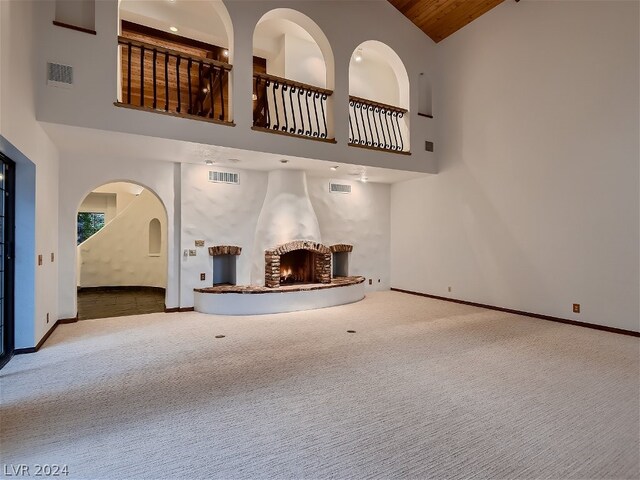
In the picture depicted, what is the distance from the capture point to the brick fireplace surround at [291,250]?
6.39 m

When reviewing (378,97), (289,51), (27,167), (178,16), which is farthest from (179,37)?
(27,167)

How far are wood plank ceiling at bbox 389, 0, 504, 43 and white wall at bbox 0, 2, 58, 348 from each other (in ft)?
20.5

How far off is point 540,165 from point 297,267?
15.7ft

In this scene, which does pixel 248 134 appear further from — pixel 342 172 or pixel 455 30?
pixel 455 30

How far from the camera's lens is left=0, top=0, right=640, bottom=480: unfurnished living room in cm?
232

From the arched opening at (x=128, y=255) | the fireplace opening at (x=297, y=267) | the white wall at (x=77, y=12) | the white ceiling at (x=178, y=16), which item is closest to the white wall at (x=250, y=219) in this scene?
the fireplace opening at (x=297, y=267)

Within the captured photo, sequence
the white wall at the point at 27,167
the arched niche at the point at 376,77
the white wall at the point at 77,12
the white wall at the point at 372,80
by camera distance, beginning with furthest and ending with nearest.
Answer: the white wall at the point at 372,80 < the arched niche at the point at 376,77 < the white wall at the point at 77,12 < the white wall at the point at 27,167

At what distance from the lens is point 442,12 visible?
22.2 ft

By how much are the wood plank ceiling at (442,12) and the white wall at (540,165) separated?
197 millimetres

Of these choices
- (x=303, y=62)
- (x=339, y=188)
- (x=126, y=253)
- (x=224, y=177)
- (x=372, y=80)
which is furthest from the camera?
(x=126, y=253)

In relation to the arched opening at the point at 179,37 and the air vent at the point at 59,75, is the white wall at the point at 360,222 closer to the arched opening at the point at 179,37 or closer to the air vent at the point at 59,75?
the arched opening at the point at 179,37

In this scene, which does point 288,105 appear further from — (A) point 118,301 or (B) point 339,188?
(A) point 118,301

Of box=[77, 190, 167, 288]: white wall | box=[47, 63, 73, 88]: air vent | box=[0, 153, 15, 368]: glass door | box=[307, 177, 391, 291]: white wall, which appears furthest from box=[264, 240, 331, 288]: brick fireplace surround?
box=[77, 190, 167, 288]: white wall

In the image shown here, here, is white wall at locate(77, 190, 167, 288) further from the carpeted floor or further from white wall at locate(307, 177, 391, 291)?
white wall at locate(307, 177, 391, 291)
